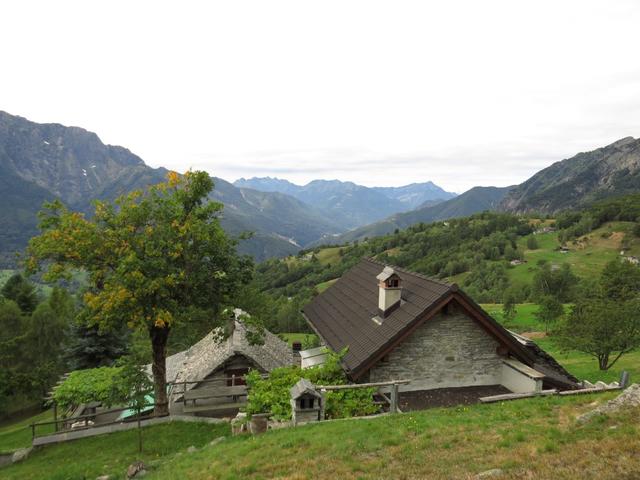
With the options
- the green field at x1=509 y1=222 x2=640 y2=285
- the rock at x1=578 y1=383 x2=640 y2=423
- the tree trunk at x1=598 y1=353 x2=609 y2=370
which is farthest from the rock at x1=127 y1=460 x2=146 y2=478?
the green field at x1=509 y1=222 x2=640 y2=285

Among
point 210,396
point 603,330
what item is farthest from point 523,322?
point 210,396

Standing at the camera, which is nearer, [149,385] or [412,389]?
[412,389]

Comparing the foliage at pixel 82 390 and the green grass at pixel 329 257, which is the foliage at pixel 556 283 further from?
the green grass at pixel 329 257

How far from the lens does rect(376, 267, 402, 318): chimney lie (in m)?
18.8

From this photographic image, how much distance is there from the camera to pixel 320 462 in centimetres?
1073

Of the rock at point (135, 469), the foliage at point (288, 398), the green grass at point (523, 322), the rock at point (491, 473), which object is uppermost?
the rock at point (491, 473)

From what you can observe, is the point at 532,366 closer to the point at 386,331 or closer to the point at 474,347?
the point at 474,347

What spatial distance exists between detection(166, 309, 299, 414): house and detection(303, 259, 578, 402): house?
8606 mm

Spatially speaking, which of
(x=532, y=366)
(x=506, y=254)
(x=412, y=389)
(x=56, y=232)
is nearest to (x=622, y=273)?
(x=532, y=366)

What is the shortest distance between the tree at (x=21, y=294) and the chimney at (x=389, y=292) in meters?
61.5

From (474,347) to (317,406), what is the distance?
792 centimetres

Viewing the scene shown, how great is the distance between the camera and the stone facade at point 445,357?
17.2 meters

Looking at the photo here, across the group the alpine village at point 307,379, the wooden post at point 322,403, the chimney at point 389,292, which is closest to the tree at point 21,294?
the alpine village at point 307,379

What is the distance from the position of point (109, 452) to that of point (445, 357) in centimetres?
1577
